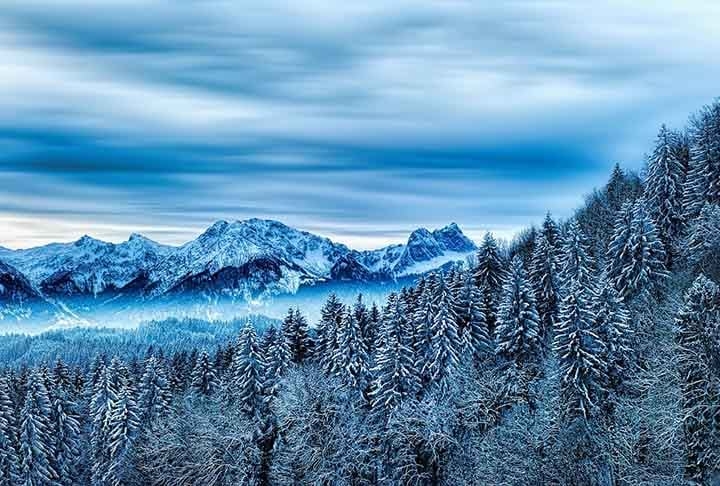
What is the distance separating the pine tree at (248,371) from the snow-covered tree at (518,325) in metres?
22.9

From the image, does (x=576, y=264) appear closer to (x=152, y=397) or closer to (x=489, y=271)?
(x=489, y=271)

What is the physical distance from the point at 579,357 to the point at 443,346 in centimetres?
1302

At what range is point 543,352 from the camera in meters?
62.3

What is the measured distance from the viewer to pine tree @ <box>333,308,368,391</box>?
61125 millimetres

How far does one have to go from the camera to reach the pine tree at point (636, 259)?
204 ft

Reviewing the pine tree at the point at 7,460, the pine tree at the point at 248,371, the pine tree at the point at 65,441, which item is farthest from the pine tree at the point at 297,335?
the pine tree at the point at 7,460

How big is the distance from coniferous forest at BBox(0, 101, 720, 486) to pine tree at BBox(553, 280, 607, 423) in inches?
4.9

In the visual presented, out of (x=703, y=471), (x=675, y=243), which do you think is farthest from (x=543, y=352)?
(x=703, y=471)

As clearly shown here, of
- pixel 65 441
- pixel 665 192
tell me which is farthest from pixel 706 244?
pixel 65 441

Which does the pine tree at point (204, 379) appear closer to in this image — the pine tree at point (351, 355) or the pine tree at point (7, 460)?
the pine tree at point (7, 460)

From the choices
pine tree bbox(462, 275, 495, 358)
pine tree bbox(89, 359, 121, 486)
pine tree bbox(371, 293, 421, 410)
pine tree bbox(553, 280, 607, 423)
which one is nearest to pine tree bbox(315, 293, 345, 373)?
pine tree bbox(371, 293, 421, 410)

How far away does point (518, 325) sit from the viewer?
59938 millimetres

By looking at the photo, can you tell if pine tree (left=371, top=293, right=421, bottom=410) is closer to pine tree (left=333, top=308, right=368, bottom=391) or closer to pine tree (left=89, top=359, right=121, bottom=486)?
pine tree (left=333, top=308, right=368, bottom=391)

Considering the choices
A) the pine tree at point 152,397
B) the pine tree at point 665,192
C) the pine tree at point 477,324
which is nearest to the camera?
the pine tree at point 477,324
